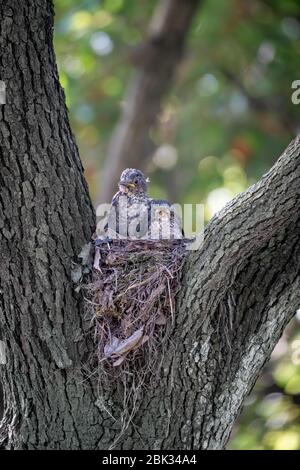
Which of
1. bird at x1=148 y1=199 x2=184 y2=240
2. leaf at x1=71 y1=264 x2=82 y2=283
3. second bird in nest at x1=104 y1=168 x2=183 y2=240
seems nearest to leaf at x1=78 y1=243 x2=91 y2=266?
leaf at x1=71 y1=264 x2=82 y2=283

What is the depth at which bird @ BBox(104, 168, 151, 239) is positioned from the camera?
573cm

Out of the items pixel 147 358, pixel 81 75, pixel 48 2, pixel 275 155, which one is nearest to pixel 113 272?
pixel 147 358

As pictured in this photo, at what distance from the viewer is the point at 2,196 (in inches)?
168

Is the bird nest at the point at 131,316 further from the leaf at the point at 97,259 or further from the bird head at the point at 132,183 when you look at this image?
the bird head at the point at 132,183

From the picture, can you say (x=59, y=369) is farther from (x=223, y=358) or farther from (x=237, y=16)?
(x=237, y=16)

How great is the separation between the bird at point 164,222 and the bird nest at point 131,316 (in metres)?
0.96

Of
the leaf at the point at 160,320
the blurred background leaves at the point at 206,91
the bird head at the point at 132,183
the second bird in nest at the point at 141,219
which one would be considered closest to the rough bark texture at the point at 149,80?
the blurred background leaves at the point at 206,91

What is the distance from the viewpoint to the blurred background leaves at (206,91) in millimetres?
9562

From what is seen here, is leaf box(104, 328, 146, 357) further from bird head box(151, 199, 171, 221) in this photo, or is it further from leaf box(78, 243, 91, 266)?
bird head box(151, 199, 171, 221)

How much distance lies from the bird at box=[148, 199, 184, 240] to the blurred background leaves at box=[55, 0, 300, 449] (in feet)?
9.95

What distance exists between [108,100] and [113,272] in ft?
23.3

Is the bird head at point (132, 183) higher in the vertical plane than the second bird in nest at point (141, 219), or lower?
higher

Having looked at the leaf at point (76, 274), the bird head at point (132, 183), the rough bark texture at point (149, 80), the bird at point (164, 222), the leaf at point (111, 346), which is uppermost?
the rough bark texture at point (149, 80)

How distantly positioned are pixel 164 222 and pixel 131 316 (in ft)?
4.71
